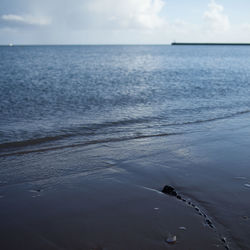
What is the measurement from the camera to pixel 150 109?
618 inches

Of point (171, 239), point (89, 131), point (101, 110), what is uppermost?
point (101, 110)

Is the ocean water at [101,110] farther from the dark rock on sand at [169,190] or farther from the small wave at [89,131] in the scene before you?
the dark rock on sand at [169,190]

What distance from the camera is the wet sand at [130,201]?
4.27m

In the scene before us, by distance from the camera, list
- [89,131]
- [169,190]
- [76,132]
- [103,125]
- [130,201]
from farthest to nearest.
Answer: [103,125]
[89,131]
[76,132]
[169,190]
[130,201]

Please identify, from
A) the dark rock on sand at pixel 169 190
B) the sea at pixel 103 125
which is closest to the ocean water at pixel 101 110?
the sea at pixel 103 125

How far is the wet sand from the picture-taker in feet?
14.0

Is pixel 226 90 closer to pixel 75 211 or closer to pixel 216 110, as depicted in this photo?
pixel 216 110

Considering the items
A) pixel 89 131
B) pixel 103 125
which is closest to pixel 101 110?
pixel 103 125

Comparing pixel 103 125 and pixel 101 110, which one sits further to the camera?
pixel 101 110

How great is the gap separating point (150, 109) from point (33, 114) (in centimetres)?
636

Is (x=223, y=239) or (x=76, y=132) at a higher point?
(x=223, y=239)

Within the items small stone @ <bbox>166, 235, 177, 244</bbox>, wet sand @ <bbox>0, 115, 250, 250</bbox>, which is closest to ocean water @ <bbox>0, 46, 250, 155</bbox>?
wet sand @ <bbox>0, 115, 250, 250</bbox>

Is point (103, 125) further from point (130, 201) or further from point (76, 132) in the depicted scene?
point (130, 201)

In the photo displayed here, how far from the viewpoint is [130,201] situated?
5.47m
